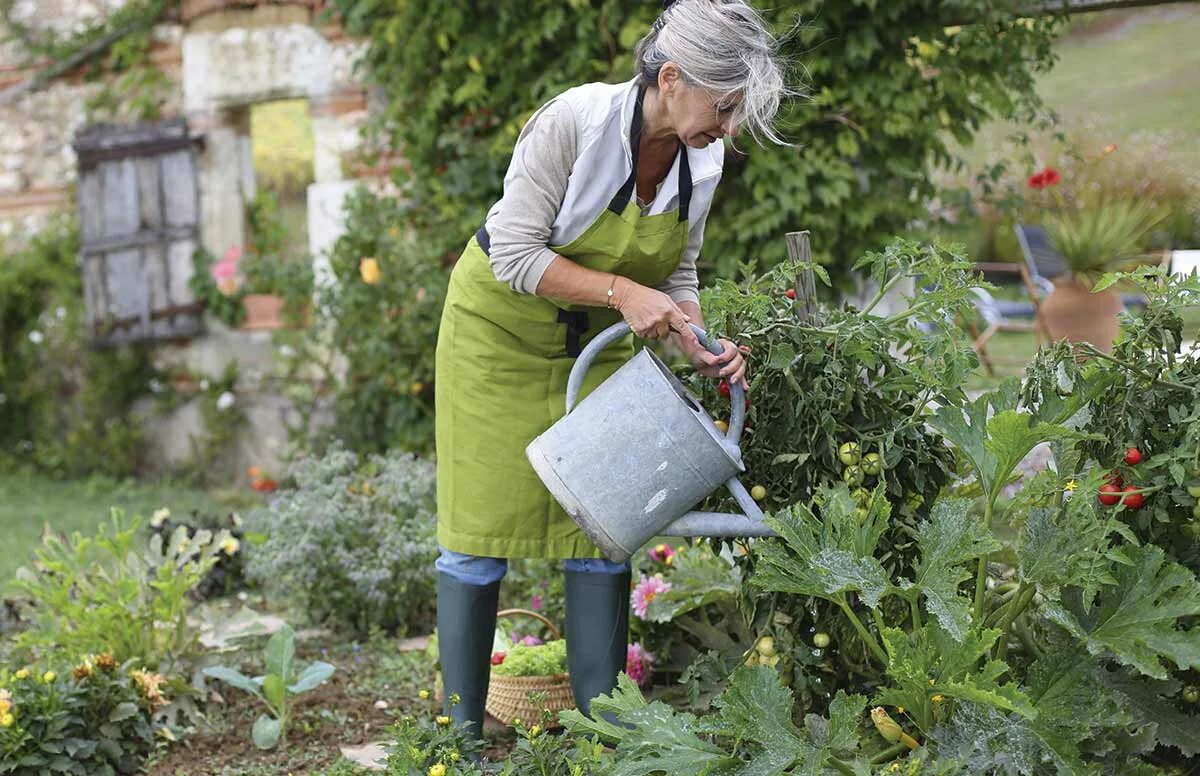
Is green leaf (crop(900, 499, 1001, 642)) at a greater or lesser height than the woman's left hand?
lesser

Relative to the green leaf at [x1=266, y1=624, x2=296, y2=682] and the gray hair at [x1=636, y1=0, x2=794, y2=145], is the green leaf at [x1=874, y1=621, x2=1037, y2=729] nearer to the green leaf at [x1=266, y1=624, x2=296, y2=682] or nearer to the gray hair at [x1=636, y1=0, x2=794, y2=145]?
the gray hair at [x1=636, y1=0, x2=794, y2=145]

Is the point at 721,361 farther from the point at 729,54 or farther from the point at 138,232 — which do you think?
the point at 138,232

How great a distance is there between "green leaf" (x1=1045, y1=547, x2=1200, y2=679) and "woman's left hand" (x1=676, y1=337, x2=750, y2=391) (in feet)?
2.07

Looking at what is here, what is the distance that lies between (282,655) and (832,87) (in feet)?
9.98

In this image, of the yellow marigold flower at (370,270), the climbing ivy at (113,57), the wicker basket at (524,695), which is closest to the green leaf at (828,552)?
the wicker basket at (524,695)

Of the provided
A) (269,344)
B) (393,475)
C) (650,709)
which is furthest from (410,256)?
(650,709)

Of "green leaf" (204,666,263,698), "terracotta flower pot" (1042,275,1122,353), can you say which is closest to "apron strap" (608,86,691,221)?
"green leaf" (204,666,263,698)

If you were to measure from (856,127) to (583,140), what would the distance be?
109 inches

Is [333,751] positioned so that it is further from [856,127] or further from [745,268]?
[856,127]

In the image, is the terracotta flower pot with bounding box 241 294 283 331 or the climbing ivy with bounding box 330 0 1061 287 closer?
the climbing ivy with bounding box 330 0 1061 287

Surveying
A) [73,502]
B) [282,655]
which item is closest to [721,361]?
[282,655]

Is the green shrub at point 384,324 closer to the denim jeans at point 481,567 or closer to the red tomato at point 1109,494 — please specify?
the denim jeans at point 481,567

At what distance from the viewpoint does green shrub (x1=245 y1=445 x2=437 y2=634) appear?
3699mm

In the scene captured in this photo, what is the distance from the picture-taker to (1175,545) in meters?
2.12
